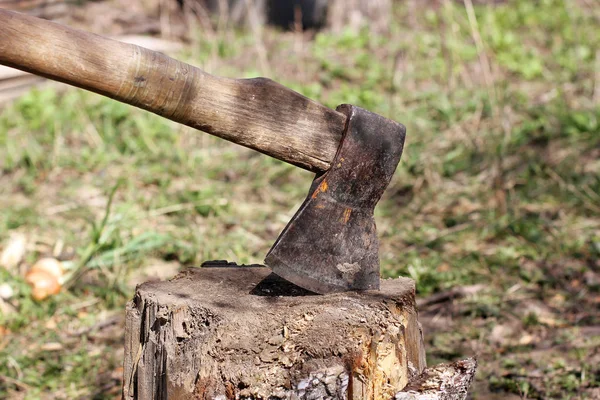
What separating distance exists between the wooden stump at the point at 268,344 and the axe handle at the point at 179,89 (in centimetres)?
48

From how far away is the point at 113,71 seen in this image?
2.14 meters

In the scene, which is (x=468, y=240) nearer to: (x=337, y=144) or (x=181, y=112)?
(x=337, y=144)

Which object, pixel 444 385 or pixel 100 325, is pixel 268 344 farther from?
pixel 100 325

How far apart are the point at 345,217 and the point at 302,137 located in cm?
29

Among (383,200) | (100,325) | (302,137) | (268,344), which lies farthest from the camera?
(383,200)

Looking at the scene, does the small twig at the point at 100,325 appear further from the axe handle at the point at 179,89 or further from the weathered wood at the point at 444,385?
the weathered wood at the point at 444,385

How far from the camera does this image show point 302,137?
2.27 m

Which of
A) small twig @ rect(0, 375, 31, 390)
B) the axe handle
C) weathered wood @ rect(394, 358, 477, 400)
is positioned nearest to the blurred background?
small twig @ rect(0, 375, 31, 390)

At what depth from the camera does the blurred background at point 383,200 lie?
3.43m

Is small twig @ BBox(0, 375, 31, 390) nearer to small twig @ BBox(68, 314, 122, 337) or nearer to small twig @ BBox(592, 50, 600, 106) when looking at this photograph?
small twig @ BBox(68, 314, 122, 337)

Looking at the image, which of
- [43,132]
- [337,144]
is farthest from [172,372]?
[43,132]

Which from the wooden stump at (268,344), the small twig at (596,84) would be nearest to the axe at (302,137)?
the wooden stump at (268,344)

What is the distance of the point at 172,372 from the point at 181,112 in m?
0.80

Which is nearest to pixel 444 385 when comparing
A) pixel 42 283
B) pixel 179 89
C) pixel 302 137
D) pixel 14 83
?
pixel 302 137
